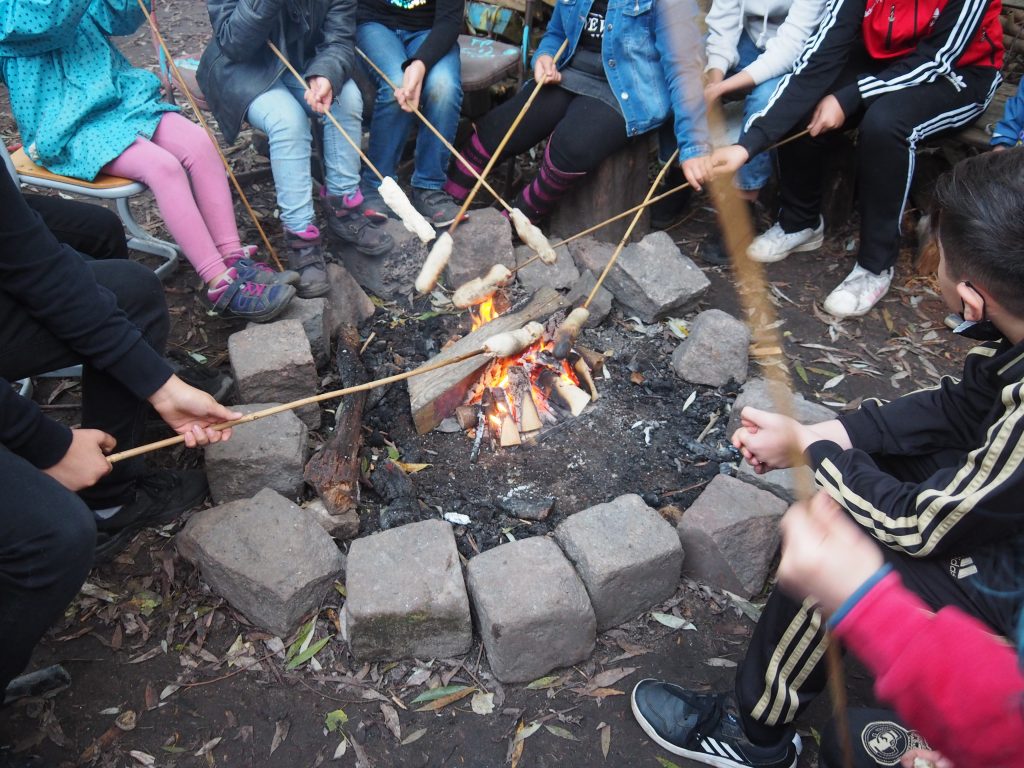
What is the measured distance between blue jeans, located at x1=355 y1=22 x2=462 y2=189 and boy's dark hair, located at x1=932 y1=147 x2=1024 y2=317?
317 cm

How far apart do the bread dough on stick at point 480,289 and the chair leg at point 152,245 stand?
1678 mm

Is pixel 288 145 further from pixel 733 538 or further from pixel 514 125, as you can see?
pixel 733 538

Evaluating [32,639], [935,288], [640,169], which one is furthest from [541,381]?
[935,288]

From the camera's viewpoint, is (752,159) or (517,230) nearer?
(517,230)

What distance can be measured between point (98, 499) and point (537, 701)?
5.65ft

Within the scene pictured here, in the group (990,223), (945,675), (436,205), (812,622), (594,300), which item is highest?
(990,223)

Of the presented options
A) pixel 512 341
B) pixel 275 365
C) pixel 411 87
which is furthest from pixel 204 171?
pixel 512 341

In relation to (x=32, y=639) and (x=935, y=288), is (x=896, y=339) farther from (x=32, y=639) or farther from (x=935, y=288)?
(x=32, y=639)

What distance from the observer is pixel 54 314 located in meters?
2.37

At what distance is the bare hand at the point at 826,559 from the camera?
146 cm

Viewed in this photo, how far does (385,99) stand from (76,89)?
5.42 ft

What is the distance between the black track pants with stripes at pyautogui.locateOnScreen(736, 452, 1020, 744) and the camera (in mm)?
1793

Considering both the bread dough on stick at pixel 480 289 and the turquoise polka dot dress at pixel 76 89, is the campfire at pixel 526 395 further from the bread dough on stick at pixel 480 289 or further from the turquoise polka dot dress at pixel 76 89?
the turquoise polka dot dress at pixel 76 89

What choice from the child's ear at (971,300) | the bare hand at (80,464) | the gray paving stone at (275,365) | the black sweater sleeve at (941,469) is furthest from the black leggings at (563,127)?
the bare hand at (80,464)
